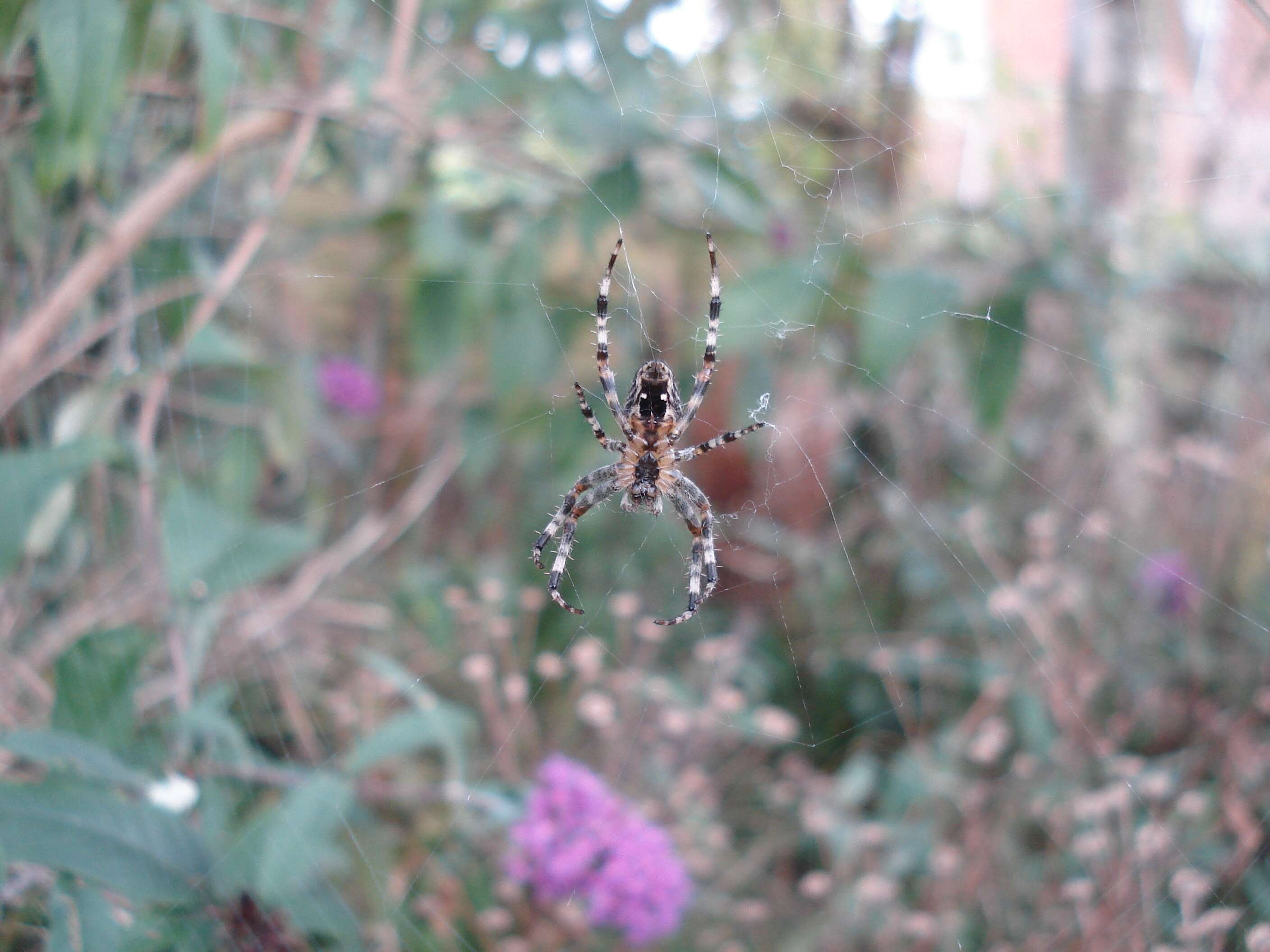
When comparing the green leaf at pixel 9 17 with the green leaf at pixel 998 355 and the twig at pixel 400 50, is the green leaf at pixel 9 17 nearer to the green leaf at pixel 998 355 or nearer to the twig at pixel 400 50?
the twig at pixel 400 50

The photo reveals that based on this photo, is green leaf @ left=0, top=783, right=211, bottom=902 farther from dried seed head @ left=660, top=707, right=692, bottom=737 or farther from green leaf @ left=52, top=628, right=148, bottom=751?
dried seed head @ left=660, top=707, right=692, bottom=737

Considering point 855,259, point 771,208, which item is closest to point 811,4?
point 771,208

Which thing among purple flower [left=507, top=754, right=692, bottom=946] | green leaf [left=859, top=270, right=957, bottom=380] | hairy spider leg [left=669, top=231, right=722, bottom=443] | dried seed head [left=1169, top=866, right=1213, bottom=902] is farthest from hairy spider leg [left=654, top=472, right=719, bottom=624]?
dried seed head [left=1169, top=866, right=1213, bottom=902]

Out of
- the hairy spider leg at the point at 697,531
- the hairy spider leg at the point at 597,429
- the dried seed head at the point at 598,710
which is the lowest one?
the dried seed head at the point at 598,710

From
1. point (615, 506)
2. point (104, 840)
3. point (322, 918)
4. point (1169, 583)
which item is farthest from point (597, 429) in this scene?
point (1169, 583)

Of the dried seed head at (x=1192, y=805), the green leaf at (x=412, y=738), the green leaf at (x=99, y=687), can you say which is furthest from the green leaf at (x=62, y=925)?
the dried seed head at (x=1192, y=805)

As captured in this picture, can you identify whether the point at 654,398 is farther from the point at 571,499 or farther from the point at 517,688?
the point at 517,688
